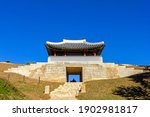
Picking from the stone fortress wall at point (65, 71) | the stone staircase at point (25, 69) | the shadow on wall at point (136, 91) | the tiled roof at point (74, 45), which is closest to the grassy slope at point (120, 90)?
the shadow on wall at point (136, 91)

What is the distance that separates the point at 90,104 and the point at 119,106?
89cm

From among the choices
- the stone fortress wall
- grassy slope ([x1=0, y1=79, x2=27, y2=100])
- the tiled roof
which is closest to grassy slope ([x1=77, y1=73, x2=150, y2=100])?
grassy slope ([x1=0, y1=79, x2=27, y2=100])

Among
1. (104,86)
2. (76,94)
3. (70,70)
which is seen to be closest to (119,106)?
(76,94)

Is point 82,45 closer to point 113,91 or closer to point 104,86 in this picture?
point 104,86

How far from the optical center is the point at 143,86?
32.6 metres

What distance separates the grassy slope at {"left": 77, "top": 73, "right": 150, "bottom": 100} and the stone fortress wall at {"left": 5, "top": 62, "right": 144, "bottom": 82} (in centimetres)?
905

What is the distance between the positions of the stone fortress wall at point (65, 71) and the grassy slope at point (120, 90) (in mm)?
9053

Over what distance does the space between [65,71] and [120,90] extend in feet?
55.6

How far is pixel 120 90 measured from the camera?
3042 centimetres

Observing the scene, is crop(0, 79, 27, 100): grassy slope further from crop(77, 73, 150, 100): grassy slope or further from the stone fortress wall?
the stone fortress wall

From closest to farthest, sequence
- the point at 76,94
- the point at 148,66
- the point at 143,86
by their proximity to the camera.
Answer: the point at 76,94, the point at 143,86, the point at 148,66

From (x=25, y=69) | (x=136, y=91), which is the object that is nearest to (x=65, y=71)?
(x=25, y=69)

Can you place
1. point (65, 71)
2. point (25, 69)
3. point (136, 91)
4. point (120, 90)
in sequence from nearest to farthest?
point (136, 91), point (120, 90), point (65, 71), point (25, 69)

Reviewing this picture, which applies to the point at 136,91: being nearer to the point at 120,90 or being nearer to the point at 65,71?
the point at 120,90
